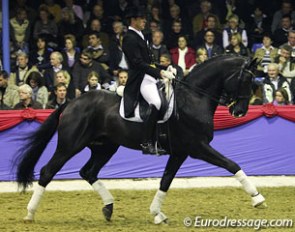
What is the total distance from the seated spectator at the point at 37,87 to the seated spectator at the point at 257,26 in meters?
5.33

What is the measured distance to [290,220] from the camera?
1086 cm

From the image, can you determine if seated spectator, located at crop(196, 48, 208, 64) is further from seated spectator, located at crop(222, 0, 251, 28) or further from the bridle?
the bridle

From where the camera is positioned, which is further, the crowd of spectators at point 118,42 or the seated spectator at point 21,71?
the seated spectator at point 21,71

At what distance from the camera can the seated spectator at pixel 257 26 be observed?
63.6 feet

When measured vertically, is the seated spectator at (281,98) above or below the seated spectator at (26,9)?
below

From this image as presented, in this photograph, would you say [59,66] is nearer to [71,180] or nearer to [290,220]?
[71,180]

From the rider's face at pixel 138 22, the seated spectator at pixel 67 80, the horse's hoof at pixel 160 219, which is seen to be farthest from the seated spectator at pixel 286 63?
the horse's hoof at pixel 160 219

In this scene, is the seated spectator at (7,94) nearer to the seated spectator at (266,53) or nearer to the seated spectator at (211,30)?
the seated spectator at (211,30)

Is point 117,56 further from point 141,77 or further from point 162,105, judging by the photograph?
point 162,105

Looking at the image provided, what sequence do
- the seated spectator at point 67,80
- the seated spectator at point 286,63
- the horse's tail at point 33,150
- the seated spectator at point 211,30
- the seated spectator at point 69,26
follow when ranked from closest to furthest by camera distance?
the horse's tail at point 33,150 → the seated spectator at point 67,80 → the seated spectator at point 286,63 → the seated spectator at point 211,30 → the seated spectator at point 69,26

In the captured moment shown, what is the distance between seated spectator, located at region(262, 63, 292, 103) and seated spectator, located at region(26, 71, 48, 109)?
13.4ft

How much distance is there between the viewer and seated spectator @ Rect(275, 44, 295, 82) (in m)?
17.1

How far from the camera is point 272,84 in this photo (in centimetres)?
1650

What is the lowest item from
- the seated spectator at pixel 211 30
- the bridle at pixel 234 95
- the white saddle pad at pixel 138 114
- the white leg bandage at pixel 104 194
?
the white leg bandage at pixel 104 194
